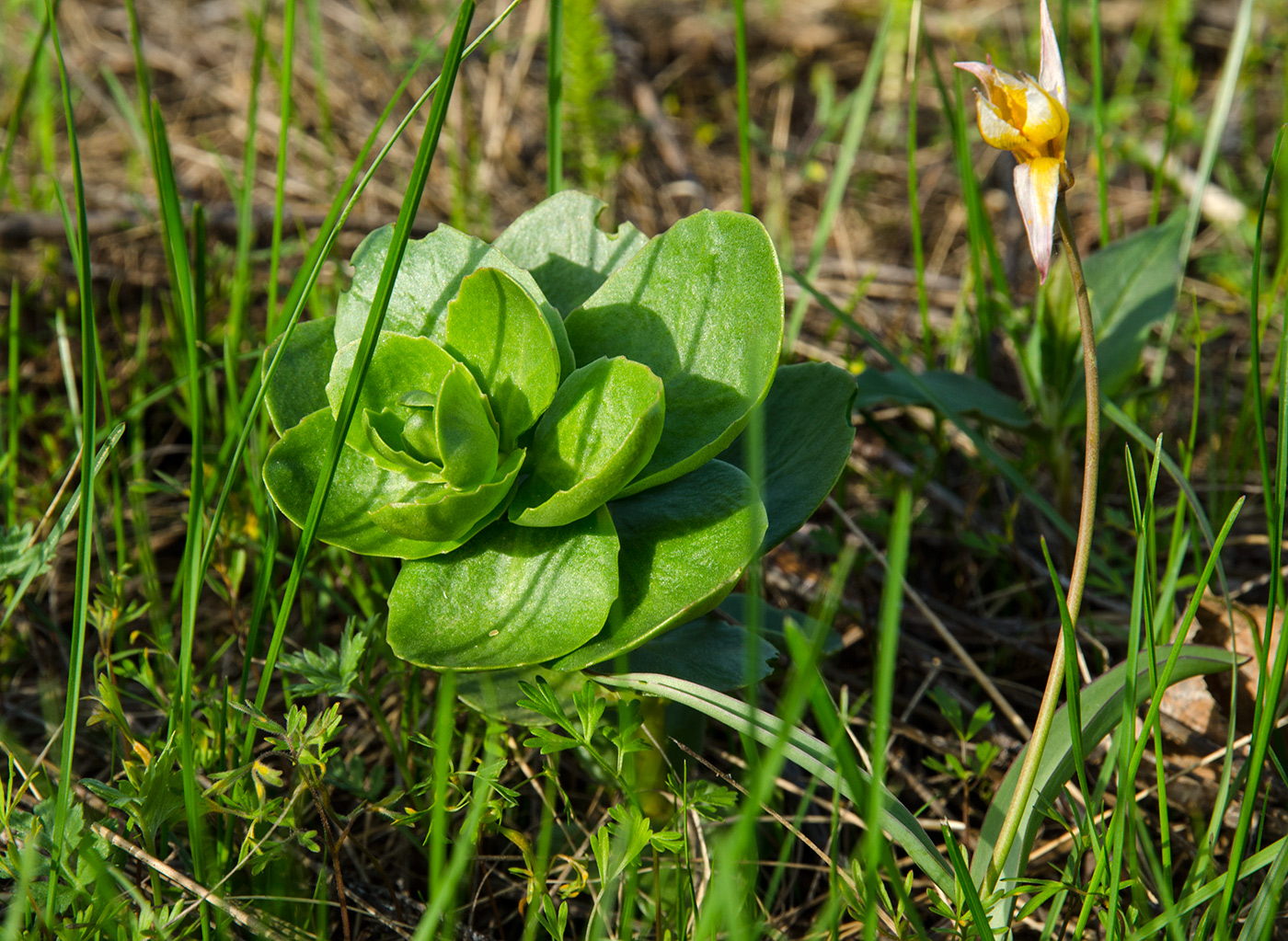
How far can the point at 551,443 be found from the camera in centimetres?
123

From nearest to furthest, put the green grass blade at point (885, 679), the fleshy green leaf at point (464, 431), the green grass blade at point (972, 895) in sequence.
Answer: the green grass blade at point (885, 679)
the green grass blade at point (972, 895)
the fleshy green leaf at point (464, 431)

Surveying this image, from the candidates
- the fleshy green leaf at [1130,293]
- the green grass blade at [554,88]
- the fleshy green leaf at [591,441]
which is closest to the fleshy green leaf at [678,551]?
the fleshy green leaf at [591,441]

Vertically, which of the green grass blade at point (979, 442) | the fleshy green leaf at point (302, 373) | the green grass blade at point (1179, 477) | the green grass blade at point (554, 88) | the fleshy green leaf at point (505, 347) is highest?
the green grass blade at point (554, 88)

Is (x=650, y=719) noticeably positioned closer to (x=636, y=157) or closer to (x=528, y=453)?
(x=528, y=453)

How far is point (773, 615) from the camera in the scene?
58.3 inches

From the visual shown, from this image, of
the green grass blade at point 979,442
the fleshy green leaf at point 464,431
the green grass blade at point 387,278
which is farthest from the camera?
the green grass blade at point 979,442

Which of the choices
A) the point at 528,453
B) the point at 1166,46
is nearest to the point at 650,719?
the point at 528,453

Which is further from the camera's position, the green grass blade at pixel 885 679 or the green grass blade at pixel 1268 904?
the green grass blade at pixel 1268 904

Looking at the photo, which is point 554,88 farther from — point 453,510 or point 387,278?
point 453,510

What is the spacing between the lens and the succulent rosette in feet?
3.76

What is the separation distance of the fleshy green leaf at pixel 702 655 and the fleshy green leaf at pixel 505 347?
0.33 m

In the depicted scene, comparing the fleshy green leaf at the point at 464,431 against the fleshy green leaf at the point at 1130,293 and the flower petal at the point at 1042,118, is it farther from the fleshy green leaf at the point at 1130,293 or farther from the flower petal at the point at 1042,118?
the fleshy green leaf at the point at 1130,293

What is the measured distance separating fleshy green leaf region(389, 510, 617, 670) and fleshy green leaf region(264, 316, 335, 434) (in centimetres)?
26

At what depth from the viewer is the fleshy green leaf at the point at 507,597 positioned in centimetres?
114
